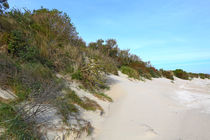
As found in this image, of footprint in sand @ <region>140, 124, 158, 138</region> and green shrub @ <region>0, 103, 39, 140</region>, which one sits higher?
green shrub @ <region>0, 103, 39, 140</region>

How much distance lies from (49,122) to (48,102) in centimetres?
36

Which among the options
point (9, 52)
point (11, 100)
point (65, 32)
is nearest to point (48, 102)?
point (11, 100)

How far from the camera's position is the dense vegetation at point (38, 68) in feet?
5.03

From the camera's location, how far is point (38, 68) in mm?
3012

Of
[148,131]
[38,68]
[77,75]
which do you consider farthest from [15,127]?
[77,75]

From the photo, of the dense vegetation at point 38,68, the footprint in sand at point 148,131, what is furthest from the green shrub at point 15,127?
the footprint in sand at point 148,131

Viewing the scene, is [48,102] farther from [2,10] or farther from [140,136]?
[2,10]

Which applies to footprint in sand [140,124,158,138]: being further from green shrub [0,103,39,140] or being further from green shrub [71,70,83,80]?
→ green shrub [71,70,83,80]

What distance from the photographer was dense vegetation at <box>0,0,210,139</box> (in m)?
1.53

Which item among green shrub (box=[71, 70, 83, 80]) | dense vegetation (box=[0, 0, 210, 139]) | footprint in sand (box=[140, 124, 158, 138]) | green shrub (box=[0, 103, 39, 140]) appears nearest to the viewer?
green shrub (box=[0, 103, 39, 140])

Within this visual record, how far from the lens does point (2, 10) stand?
4855 mm

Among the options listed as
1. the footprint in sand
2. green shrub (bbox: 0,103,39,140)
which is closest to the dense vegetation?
green shrub (bbox: 0,103,39,140)

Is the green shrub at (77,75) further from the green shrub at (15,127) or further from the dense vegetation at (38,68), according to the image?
the green shrub at (15,127)

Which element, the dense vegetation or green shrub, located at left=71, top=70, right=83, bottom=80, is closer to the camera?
the dense vegetation
